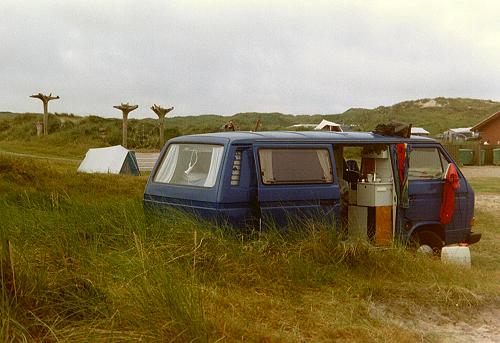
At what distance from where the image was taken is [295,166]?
762cm

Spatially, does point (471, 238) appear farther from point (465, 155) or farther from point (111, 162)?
point (465, 155)

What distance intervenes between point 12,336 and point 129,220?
331 cm

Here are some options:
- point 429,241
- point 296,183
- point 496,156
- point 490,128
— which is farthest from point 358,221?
point 490,128

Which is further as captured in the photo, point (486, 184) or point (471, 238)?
point (486, 184)

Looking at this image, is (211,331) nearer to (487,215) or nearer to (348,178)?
(348,178)

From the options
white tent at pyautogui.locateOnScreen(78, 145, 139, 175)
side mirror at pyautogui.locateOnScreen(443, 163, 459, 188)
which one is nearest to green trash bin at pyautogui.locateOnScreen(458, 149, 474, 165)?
white tent at pyautogui.locateOnScreen(78, 145, 139, 175)

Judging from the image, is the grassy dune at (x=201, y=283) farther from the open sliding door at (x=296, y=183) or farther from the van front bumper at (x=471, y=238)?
the van front bumper at (x=471, y=238)

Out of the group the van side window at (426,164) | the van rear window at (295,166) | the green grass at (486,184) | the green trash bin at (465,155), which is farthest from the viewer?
the green trash bin at (465,155)

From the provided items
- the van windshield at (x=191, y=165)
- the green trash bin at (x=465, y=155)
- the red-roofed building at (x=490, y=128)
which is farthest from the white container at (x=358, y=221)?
the red-roofed building at (x=490, y=128)

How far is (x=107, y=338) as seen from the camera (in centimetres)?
405

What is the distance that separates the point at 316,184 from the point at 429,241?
2.25m

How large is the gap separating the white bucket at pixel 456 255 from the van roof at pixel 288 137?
60.9 inches

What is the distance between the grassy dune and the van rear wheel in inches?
40.4

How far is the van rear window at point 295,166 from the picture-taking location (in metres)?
7.40
